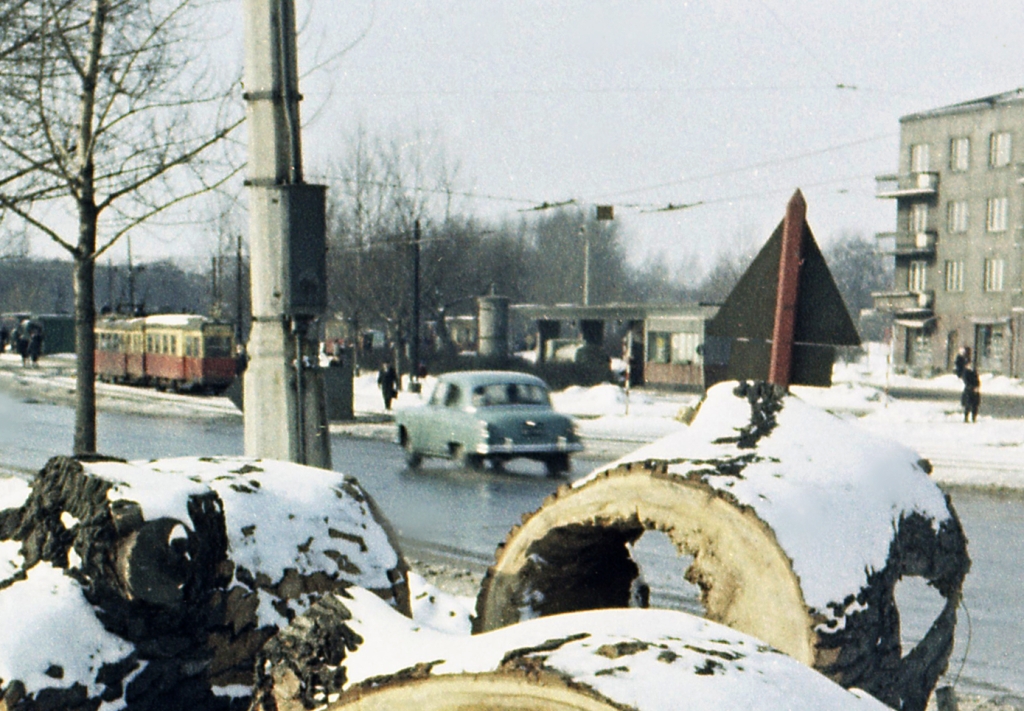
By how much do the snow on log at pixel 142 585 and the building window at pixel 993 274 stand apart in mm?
55529

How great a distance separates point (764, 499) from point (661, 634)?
1.62 metres

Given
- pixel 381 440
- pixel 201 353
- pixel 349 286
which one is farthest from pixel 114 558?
pixel 349 286

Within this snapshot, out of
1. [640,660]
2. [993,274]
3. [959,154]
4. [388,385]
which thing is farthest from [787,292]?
[959,154]

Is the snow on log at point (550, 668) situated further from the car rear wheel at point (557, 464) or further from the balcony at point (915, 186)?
the balcony at point (915, 186)

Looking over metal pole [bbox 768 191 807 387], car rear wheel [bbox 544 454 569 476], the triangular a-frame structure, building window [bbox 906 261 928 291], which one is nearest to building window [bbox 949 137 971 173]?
building window [bbox 906 261 928 291]

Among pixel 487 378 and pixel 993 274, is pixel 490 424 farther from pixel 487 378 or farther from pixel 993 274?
pixel 993 274

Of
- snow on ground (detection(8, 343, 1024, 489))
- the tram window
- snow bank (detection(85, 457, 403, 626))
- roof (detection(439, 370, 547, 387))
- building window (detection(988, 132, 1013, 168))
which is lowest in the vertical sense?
snow on ground (detection(8, 343, 1024, 489))

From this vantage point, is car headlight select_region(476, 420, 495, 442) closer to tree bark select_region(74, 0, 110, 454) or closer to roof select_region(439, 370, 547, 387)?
roof select_region(439, 370, 547, 387)

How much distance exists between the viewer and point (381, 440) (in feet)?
74.1

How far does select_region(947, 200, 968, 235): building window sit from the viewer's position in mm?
55812

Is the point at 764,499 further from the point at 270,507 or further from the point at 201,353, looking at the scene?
the point at 201,353

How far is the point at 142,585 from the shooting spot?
2.75m

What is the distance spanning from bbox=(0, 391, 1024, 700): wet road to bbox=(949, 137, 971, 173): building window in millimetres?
39796

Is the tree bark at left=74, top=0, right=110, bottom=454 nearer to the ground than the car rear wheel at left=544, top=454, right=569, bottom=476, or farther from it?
farther from it
